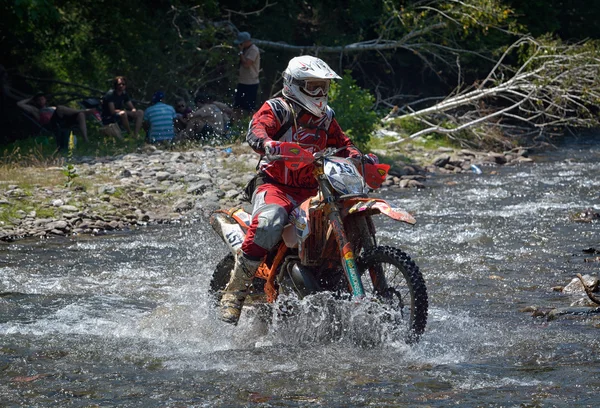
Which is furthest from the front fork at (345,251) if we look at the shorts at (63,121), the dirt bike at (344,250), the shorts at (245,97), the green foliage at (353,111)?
the shorts at (245,97)

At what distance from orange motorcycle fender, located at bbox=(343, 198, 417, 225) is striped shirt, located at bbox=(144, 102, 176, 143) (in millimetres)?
11765

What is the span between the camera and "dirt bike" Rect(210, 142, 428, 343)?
6273mm

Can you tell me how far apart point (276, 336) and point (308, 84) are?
182 cm

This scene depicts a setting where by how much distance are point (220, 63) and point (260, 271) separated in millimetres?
14405

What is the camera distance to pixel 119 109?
18.6 m

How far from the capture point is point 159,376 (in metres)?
6.03

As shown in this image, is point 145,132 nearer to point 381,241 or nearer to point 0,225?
point 0,225

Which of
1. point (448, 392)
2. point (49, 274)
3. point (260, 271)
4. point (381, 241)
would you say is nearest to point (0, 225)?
point (49, 274)

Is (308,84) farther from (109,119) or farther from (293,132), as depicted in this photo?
(109,119)

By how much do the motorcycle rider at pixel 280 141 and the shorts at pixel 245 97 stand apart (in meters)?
11.9

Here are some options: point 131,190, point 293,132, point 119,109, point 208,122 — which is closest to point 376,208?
point 293,132

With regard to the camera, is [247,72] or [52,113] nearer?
[52,113]

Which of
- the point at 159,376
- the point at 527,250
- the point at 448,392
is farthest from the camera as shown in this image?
the point at 527,250

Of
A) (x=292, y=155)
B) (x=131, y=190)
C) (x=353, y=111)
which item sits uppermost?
(x=292, y=155)
